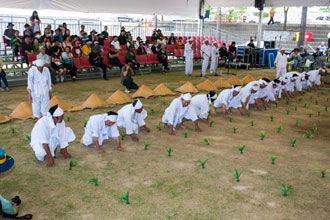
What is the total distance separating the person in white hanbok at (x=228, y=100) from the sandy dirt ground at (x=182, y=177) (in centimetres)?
81

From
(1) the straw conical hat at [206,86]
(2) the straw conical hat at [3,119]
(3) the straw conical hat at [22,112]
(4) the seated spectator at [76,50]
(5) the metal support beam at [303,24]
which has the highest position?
(5) the metal support beam at [303,24]

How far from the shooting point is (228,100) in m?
8.73

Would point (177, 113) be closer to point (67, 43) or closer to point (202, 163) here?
point (202, 163)

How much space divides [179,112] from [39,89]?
10.9 feet

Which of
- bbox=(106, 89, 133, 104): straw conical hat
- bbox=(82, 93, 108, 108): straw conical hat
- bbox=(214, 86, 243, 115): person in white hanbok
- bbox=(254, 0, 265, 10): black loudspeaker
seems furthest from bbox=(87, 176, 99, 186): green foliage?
bbox=(254, 0, 265, 10): black loudspeaker

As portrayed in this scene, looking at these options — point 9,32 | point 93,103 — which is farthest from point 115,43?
point 93,103

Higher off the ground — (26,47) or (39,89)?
(26,47)

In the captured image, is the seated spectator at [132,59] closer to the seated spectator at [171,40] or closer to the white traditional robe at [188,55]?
the white traditional robe at [188,55]

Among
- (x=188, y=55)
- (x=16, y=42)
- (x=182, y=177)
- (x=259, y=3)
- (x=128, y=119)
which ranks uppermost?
(x=259, y=3)

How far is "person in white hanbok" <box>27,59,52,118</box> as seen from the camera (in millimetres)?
7129

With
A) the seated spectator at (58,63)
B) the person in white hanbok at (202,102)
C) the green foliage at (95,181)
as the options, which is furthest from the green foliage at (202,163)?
the seated spectator at (58,63)

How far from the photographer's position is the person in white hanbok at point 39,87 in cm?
713

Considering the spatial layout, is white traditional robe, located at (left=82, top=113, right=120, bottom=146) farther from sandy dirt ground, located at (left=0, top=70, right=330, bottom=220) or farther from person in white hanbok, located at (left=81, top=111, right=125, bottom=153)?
sandy dirt ground, located at (left=0, top=70, right=330, bottom=220)

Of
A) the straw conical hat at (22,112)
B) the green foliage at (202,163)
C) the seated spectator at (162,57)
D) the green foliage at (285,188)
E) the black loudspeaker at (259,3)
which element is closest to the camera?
the green foliage at (285,188)
